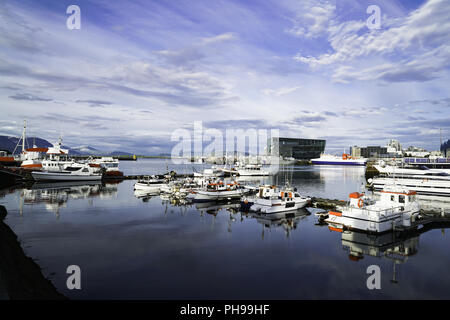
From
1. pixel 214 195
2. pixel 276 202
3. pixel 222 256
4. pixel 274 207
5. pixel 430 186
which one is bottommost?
pixel 222 256

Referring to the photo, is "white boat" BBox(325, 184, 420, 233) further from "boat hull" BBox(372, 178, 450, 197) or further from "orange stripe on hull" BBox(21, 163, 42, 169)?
"orange stripe on hull" BBox(21, 163, 42, 169)

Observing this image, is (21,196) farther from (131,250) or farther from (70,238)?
(131,250)

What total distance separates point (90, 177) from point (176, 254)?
5514 cm

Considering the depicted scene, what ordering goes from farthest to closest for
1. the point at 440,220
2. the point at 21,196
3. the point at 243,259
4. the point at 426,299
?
the point at 21,196, the point at 440,220, the point at 243,259, the point at 426,299

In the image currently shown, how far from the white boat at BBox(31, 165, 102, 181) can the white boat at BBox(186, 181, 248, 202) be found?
3619 centimetres

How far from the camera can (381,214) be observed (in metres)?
21.3

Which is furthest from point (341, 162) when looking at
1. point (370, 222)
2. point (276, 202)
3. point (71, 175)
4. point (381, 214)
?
point (370, 222)

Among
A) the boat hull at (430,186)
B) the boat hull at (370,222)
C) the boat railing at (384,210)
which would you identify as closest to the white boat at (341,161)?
the boat hull at (430,186)

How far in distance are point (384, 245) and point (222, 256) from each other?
12.2 m

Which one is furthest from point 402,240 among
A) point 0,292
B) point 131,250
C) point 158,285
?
point 0,292

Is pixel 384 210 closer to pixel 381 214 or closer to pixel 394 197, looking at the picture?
pixel 381 214

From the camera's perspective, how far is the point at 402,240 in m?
20.3

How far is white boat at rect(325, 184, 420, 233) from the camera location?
70.0ft

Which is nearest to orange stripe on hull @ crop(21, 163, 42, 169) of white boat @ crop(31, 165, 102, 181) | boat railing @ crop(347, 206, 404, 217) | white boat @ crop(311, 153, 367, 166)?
white boat @ crop(31, 165, 102, 181)
